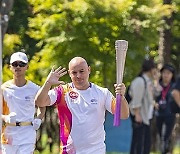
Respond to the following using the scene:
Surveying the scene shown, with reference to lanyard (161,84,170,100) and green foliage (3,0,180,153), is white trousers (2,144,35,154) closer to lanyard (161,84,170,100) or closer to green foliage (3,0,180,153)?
green foliage (3,0,180,153)

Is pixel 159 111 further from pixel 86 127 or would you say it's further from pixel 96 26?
pixel 86 127

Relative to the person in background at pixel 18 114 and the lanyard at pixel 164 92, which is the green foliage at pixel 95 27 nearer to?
the lanyard at pixel 164 92

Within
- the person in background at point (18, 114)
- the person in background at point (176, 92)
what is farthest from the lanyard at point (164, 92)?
the person in background at point (18, 114)

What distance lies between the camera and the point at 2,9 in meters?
12.0

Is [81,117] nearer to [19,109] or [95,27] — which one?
[19,109]

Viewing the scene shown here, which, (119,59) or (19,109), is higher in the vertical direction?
(119,59)

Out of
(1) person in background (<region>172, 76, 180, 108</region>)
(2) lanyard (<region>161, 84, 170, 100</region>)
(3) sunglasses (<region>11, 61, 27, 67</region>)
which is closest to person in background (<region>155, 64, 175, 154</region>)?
(2) lanyard (<region>161, 84, 170, 100</region>)

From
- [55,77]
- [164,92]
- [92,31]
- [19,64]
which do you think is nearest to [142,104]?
[164,92]

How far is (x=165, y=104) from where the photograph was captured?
14.0 m

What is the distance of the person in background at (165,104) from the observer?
13.9 metres

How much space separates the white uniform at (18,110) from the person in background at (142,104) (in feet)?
10.0

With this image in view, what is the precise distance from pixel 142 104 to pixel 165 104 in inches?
39.7

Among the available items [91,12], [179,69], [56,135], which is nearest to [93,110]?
[91,12]

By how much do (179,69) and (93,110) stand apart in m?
12.4
